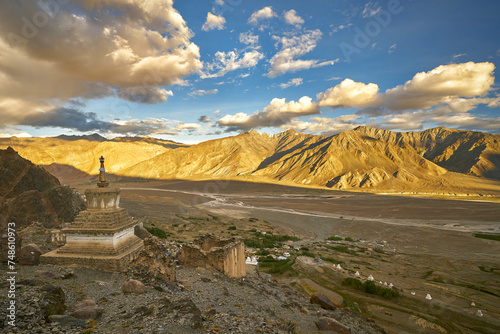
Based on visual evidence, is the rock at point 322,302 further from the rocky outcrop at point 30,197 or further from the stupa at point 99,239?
the rocky outcrop at point 30,197

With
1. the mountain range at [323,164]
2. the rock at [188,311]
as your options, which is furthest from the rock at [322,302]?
the mountain range at [323,164]

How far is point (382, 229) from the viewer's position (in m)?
37.2

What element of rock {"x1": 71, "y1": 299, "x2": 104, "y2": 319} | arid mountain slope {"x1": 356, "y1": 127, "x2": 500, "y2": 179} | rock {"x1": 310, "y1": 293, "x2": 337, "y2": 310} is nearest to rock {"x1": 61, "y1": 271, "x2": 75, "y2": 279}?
rock {"x1": 71, "y1": 299, "x2": 104, "y2": 319}

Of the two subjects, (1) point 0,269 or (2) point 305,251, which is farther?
(2) point 305,251

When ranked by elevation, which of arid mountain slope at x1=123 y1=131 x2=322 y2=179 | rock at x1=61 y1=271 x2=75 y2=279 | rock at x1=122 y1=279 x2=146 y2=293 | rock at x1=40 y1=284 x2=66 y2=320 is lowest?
rock at x1=122 y1=279 x2=146 y2=293

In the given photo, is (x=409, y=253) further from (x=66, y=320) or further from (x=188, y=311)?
(x=66, y=320)

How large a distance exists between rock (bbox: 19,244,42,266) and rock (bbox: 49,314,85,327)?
15.1 feet

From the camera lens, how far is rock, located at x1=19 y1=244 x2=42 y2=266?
8282 mm

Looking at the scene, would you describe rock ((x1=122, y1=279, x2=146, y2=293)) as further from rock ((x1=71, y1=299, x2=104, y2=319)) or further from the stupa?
the stupa

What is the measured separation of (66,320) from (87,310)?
458mm

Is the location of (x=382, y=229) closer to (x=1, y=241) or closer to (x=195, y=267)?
(x=195, y=267)

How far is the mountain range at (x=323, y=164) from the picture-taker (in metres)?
104

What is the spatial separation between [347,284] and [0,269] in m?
17.0

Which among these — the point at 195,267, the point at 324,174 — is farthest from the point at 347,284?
the point at 324,174
